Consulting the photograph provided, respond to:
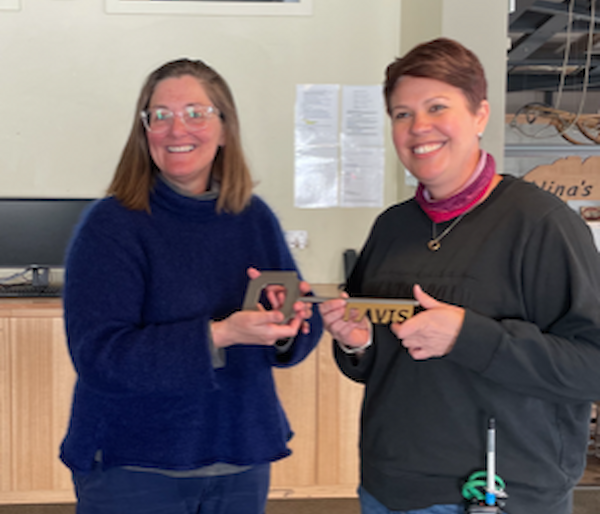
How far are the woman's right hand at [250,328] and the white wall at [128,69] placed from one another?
212cm

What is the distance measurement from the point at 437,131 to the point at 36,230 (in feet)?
7.93

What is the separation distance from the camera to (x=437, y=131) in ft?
3.80

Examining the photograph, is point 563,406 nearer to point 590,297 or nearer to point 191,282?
point 590,297

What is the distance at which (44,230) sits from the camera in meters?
2.99

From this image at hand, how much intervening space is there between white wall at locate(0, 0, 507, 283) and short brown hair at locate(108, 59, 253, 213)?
6.17 ft

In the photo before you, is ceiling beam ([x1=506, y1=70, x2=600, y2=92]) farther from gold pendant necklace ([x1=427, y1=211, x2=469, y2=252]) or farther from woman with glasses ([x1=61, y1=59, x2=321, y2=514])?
woman with glasses ([x1=61, y1=59, x2=321, y2=514])

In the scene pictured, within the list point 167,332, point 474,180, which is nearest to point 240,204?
point 167,332

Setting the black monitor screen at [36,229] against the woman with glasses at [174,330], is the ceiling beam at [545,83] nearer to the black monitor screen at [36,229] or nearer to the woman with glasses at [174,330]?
the black monitor screen at [36,229]

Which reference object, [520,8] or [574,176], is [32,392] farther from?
[520,8]

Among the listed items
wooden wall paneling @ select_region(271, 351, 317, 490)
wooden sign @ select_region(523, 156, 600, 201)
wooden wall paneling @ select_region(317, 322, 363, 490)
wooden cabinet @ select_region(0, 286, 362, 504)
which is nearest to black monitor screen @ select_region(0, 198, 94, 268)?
wooden cabinet @ select_region(0, 286, 362, 504)

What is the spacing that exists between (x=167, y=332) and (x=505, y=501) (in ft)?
2.23

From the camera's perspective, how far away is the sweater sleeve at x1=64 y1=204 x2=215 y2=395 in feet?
3.59

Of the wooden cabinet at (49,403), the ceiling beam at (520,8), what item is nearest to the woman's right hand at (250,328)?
the wooden cabinet at (49,403)

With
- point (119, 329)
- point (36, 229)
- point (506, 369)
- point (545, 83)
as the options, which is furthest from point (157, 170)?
point (545, 83)
